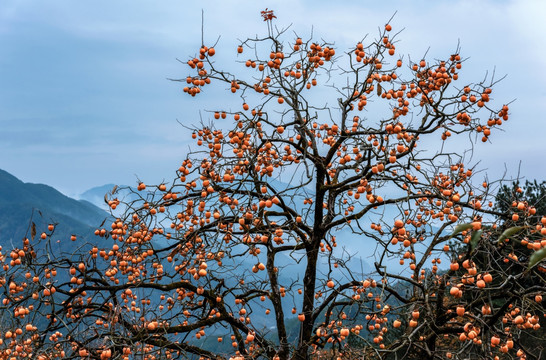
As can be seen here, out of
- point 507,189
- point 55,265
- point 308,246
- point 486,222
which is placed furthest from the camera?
point 507,189

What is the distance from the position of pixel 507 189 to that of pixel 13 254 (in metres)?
14.1

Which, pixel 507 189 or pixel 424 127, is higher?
pixel 507 189

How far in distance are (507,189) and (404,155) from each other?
921cm

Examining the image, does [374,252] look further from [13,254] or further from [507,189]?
[507,189]

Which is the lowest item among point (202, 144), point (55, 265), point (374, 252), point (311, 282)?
point (55, 265)

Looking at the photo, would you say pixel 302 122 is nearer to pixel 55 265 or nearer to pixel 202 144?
pixel 202 144

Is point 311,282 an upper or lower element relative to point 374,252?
lower

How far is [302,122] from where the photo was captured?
27.2 feet

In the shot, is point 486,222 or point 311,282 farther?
point 311,282

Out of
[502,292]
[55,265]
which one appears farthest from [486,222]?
[55,265]

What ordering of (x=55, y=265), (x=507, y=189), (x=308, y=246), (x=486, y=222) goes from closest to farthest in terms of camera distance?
1. (x=486, y=222)
2. (x=55, y=265)
3. (x=308, y=246)
4. (x=507, y=189)

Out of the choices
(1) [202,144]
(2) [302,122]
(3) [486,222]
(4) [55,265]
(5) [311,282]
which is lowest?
(4) [55,265]

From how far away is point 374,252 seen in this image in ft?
23.1

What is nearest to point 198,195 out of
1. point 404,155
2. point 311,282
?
point 311,282
